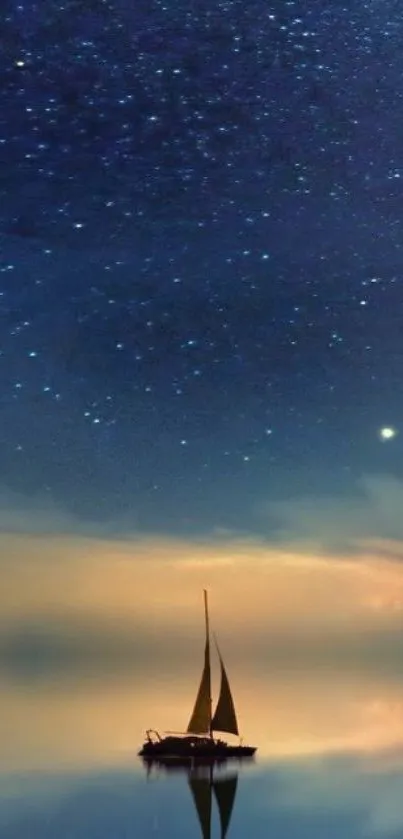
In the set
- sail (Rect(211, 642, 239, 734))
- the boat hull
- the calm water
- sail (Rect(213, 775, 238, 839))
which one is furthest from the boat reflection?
sail (Rect(211, 642, 239, 734))

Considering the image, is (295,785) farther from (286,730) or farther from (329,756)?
(286,730)

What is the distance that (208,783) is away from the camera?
52.8 metres

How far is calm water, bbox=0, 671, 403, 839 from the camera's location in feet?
143

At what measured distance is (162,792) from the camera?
51438 millimetres

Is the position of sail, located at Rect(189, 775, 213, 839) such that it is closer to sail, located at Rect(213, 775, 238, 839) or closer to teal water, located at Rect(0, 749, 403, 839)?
teal water, located at Rect(0, 749, 403, 839)

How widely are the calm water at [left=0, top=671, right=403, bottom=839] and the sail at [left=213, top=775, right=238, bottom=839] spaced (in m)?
0.08

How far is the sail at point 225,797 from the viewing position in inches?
1861

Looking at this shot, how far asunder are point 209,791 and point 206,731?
6804 mm

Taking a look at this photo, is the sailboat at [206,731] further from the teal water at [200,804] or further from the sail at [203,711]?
the teal water at [200,804]

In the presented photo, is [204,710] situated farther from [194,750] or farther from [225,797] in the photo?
[225,797]

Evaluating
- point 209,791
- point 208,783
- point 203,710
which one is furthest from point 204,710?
point 209,791

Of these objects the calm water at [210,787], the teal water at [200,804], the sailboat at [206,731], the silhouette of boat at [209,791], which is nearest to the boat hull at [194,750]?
the sailboat at [206,731]

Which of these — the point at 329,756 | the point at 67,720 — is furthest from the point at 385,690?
the point at 329,756

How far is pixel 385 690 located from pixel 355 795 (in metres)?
140
